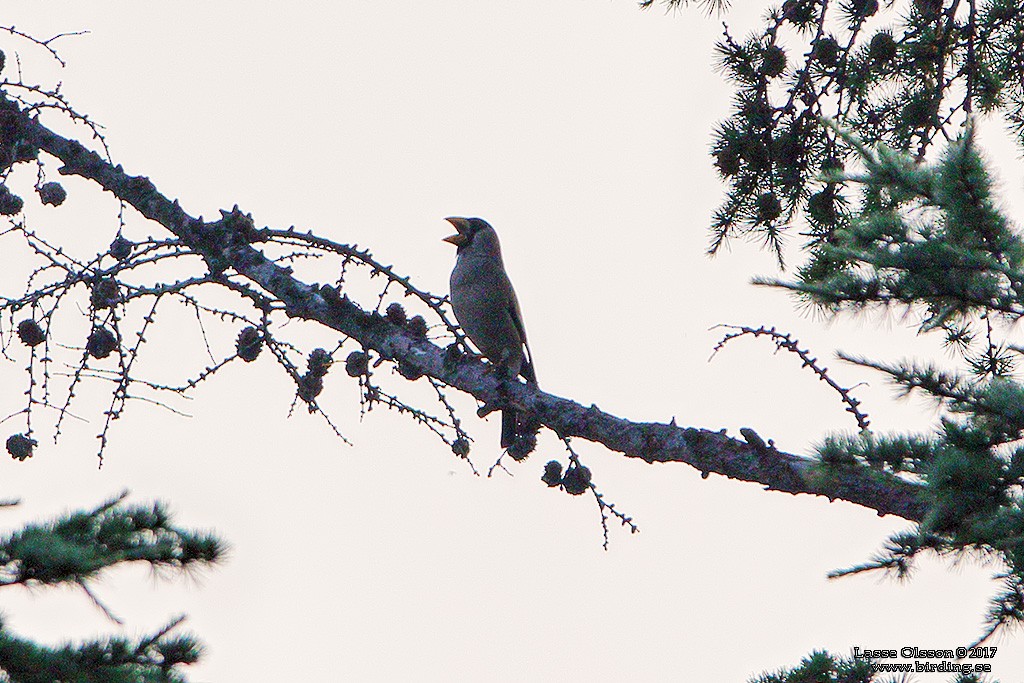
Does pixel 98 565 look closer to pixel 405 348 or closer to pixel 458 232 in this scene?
pixel 405 348

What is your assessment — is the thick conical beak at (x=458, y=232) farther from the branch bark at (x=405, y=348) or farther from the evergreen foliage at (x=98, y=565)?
the evergreen foliage at (x=98, y=565)

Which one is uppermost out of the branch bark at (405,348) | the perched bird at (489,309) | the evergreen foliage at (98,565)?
the perched bird at (489,309)

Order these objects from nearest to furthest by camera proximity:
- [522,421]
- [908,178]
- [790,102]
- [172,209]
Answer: [908,178], [522,421], [172,209], [790,102]

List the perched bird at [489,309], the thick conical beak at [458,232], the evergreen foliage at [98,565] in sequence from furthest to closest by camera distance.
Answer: the thick conical beak at [458,232] → the perched bird at [489,309] → the evergreen foliage at [98,565]

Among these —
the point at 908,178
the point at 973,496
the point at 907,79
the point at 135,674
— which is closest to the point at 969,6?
the point at 907,79

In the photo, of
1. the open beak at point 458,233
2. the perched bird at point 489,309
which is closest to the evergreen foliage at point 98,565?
the perched bird at point 489,309

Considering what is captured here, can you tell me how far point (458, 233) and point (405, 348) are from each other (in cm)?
245

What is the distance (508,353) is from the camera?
5719 mm

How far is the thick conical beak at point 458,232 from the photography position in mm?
6164

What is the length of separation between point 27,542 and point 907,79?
13.4ft

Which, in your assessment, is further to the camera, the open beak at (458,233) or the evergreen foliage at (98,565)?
the open beak at (458,233)

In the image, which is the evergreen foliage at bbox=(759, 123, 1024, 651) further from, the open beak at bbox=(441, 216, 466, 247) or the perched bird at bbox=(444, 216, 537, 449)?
the open beak at bbox=(441, 216, 466, 247)

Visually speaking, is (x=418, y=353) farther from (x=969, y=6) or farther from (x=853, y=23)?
(x=969, y=6)

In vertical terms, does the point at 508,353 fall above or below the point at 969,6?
below
